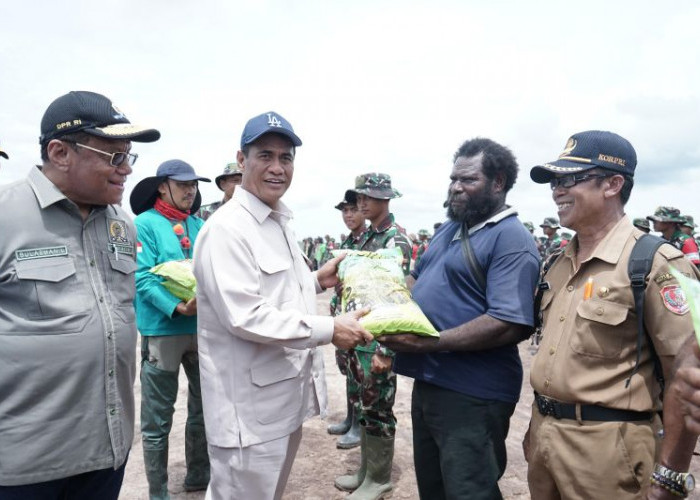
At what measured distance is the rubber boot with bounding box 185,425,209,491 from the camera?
369cm

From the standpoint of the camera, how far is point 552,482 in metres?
2.19

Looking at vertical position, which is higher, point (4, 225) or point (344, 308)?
point (4, 225)

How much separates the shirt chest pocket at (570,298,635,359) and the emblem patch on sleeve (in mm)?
153

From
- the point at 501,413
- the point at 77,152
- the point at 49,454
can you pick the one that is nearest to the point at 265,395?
the point at 49,454

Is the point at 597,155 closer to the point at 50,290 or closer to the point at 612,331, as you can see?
the point at 612,331

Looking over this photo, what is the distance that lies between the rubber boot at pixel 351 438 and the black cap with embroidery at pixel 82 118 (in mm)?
3488

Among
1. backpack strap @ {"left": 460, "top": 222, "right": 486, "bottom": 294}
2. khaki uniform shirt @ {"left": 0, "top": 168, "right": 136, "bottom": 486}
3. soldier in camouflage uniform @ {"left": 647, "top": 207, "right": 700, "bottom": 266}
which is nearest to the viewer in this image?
khaki uniform shirt @ {"left": 0, "top": 168, "right": 136, "bottom": 486}

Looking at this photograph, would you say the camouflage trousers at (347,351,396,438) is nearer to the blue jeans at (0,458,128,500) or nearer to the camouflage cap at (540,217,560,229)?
the blue jeans at (0,458,128,500)

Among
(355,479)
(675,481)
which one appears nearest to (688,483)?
(675,481)

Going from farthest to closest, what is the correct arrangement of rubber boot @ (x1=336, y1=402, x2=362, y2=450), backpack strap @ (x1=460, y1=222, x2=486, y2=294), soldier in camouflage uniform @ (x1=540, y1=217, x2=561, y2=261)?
soldier in camouflage uniform @ (x1=540, y1=217, x2=561, y2=261) < rubber boot @ (x1=336, y1=402, x2=362, y2=450) < backpack strap @ (x1=460, y1=222, x2=486, y2=294)

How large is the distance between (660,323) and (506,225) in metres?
0.87

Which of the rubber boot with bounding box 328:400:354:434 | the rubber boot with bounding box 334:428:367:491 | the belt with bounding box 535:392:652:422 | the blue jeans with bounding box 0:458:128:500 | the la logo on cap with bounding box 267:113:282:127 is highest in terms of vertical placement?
the la logo on cap with bounding box 267:113:282:127

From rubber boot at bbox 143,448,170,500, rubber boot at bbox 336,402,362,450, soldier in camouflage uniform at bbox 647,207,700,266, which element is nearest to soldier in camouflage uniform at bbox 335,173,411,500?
rubber boot at bbox 336,402,362,450

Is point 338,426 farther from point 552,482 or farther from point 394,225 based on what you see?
point 552,482
